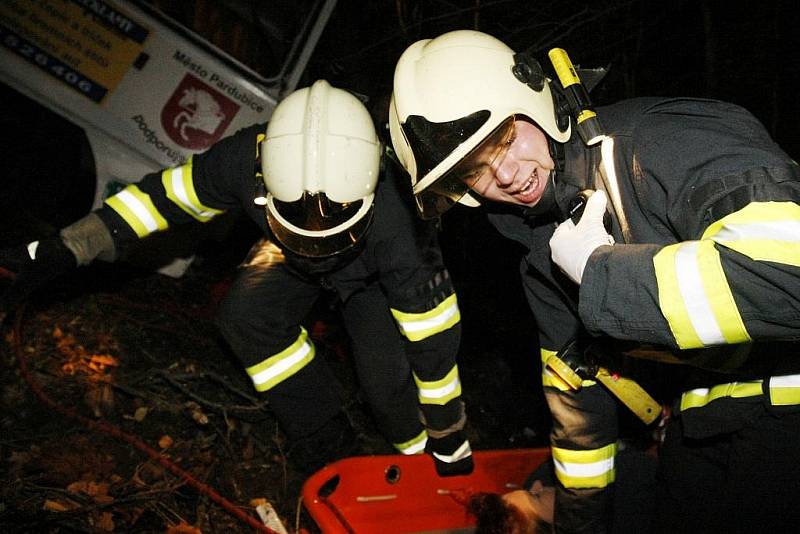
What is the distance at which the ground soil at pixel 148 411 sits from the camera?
2.39 metres

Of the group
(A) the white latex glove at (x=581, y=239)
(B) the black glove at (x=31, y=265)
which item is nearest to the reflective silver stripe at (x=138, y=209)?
(B) the black glove at (x=31, y=265)

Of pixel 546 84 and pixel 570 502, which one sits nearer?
pixel 546 84

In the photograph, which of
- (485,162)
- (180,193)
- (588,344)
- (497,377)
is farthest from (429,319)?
(497,377)

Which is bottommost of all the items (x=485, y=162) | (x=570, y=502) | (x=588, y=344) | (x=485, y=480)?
(x=485, y=480)

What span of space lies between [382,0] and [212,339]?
4077 mm

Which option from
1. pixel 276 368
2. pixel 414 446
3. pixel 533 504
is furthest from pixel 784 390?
pixel 276 368

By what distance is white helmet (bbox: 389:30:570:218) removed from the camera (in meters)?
1.79

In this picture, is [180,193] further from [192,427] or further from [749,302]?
[749,302]

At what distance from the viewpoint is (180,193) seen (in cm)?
268

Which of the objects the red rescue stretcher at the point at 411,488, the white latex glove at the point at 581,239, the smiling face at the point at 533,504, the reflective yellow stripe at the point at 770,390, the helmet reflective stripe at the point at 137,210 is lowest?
the red rescue stretcher at the point at 411,488

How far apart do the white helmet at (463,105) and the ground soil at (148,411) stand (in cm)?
140

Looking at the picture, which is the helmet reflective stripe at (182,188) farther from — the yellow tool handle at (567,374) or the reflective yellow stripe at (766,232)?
the reflective yellow stripe at (766,232)

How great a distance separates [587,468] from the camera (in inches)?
82.0

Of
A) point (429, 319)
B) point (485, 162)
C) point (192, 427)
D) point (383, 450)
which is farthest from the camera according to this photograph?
point (383, 450)
